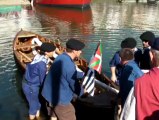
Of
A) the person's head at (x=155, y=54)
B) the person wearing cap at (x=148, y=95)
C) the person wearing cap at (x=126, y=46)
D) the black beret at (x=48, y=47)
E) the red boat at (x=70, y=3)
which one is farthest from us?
the red boat at (x=70, y=3)

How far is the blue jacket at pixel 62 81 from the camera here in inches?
249

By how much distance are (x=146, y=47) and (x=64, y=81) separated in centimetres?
265

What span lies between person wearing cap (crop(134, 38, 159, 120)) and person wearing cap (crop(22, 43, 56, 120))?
4306 mm

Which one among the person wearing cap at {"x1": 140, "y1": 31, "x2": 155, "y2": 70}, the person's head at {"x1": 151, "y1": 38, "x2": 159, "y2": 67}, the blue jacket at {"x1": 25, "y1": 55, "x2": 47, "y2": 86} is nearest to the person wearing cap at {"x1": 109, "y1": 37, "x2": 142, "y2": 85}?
the person wearing cap at {"x1": 140, "y1": 31, "x2": 155, "y2": 70}

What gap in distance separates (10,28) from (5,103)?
15.9 m

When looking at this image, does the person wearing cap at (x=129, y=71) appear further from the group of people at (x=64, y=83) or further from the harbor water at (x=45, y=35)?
the harbor water at (x=45, y=35)

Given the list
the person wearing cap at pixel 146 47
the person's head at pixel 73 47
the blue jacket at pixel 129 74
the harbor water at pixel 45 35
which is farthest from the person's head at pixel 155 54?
the harbor water at pixel 45 35

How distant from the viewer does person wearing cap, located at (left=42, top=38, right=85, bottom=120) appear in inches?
249

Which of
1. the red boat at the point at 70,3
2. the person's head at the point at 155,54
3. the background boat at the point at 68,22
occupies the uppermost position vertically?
the person's head at the point at 155,54

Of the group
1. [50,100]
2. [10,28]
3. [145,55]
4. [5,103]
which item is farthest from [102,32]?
[50,100]

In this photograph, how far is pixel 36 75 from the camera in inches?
341

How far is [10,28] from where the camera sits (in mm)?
26344

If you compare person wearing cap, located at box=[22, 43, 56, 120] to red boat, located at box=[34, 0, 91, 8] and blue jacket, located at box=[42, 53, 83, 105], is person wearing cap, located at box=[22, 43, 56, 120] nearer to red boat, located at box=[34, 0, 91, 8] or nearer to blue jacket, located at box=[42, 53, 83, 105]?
blue jacket, located at box=[42, 53, 83, 105]

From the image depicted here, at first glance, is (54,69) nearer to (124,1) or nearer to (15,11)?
(15,11)
